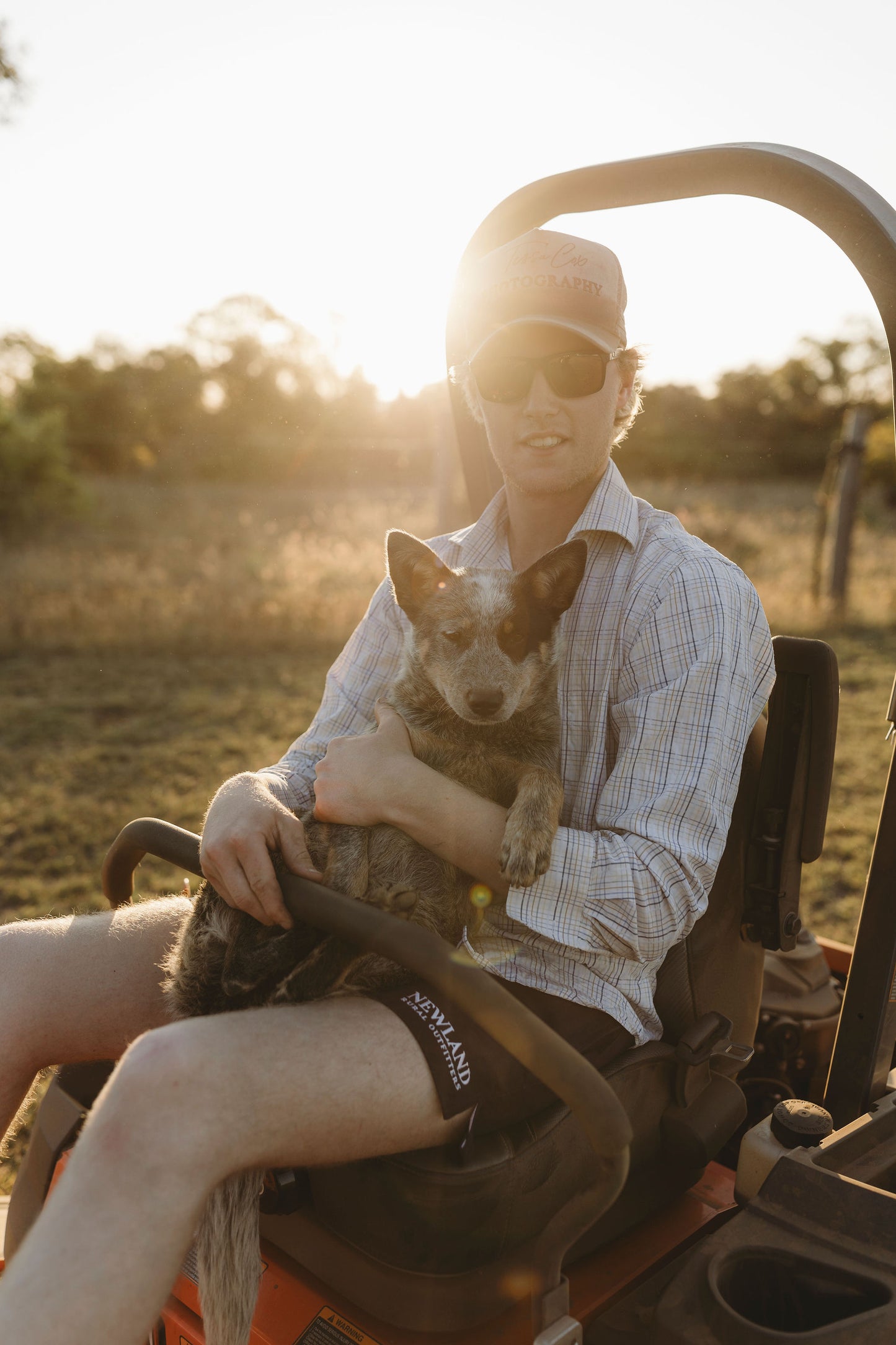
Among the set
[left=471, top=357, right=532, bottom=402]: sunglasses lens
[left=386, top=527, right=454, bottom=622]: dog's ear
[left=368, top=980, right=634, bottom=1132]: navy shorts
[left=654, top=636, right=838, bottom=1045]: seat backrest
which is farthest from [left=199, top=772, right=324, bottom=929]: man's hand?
[left=471, top=357, right=532, bottom=402]: sunglasses lens

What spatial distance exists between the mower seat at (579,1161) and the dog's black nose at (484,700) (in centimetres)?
56

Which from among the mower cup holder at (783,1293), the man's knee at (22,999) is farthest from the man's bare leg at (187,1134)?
the man's knee at (22,999)

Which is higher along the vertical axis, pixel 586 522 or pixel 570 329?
pixel 570 329

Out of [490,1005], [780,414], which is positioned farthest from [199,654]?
[780,414]

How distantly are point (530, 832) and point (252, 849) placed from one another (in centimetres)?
53

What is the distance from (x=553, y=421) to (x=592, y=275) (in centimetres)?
33

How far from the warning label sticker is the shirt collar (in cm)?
162

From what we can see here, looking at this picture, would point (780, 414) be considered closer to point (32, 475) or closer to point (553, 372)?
point (32, 475)

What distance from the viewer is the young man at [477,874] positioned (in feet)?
4.54

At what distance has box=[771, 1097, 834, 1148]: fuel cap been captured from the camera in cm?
170

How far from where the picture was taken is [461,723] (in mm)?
2328

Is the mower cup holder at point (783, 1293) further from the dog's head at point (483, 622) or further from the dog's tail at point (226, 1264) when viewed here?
the dog's head at point (483, 622)

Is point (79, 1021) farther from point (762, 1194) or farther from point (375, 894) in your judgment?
point (762, 1194)

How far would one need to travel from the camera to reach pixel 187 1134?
4.63ft
